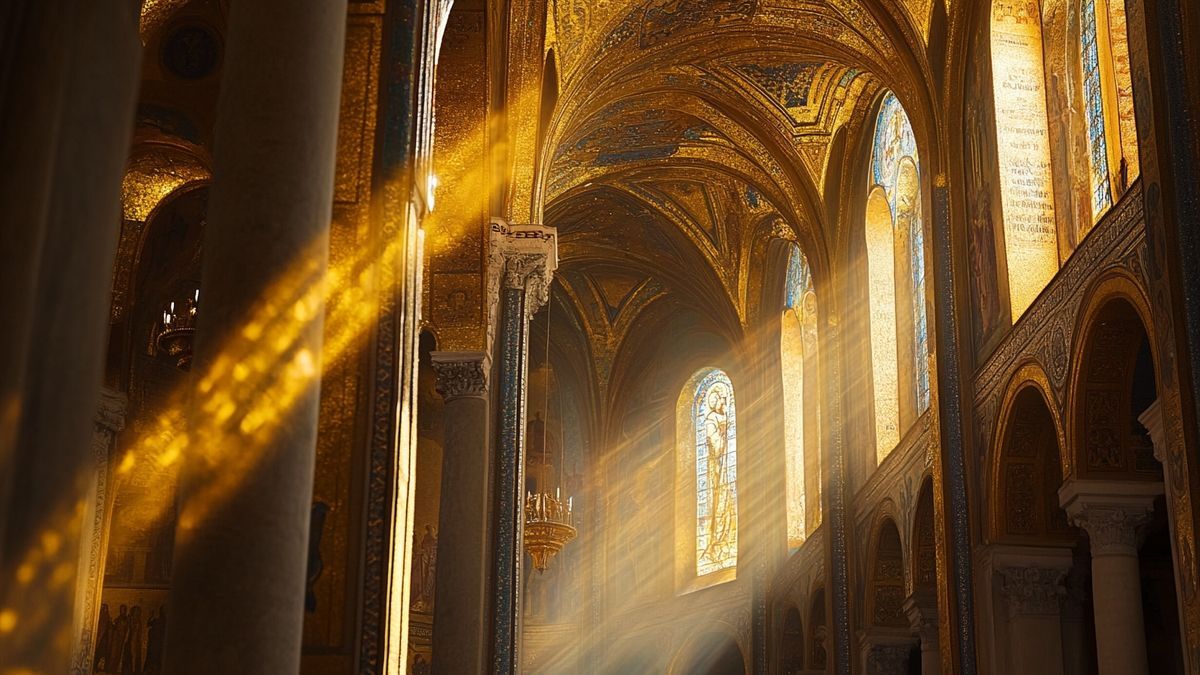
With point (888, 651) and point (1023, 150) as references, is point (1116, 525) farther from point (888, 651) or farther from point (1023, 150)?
point (888, 651)

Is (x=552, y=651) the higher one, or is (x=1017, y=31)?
(x=1017, y=31)

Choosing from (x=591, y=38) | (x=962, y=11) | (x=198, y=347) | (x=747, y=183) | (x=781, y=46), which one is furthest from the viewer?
(x=747, y=183)

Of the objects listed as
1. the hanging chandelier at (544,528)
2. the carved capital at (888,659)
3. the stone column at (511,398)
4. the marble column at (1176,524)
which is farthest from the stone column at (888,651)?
the marble column at (1176,524)

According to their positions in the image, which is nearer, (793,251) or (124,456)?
(124,456)

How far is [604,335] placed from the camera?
84.7 feet

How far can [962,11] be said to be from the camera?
544 inches

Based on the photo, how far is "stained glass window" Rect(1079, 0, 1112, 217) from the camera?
10.9 metres

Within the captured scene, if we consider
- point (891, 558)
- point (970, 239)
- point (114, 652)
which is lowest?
point (114, 652)

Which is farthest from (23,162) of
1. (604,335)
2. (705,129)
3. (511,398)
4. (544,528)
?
(604,335)

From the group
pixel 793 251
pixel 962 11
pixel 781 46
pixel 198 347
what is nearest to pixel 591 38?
pixel 781 46

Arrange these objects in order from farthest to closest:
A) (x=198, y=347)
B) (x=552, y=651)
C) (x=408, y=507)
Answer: (x=552, y=651) → (x=408, y=507) → (x=198, y=347)

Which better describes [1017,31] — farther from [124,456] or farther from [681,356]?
[681,356]

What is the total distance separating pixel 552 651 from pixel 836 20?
13.0m

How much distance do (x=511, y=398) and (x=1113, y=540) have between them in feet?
18.1
